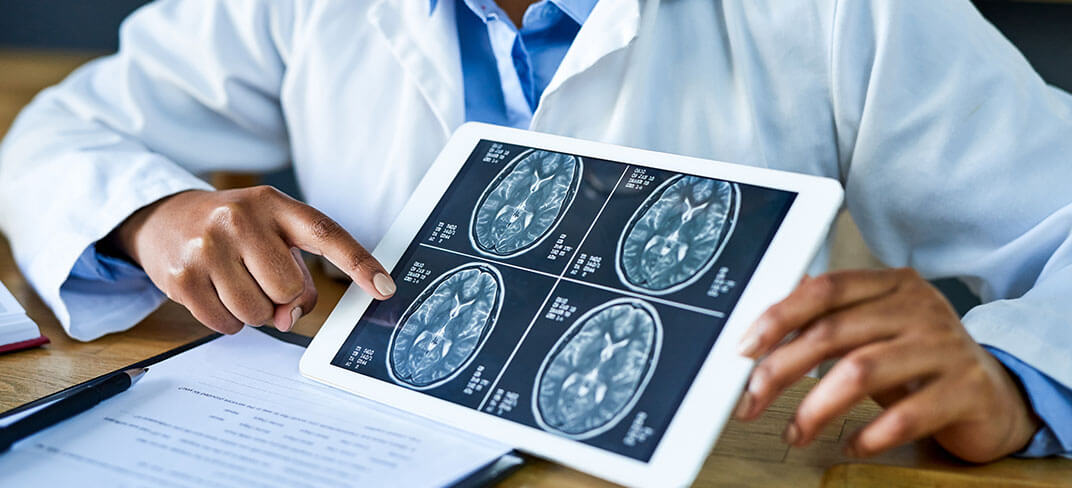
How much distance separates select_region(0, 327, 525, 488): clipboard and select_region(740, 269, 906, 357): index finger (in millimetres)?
137

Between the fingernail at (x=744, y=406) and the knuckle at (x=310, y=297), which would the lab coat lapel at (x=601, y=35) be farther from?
the fingernail at (x=744, y=406)

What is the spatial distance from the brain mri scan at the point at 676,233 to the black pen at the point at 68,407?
1.02ft

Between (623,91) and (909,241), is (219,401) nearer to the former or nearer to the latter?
(623,91)

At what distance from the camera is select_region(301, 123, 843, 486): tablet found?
47cm

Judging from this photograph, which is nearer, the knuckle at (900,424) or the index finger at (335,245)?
the knuckle at (900,424)

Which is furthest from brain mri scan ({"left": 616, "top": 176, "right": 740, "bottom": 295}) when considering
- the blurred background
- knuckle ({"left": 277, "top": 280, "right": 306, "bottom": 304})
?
the blurred background

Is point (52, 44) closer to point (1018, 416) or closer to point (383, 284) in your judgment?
point (383, 284)

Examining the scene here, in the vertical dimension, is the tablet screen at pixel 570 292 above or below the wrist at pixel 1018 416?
above

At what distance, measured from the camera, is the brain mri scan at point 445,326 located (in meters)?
0.54

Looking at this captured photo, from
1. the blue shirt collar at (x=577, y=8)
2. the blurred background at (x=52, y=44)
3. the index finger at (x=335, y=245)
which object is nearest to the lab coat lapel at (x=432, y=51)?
the blue shirt collar at (x=577, y=8)

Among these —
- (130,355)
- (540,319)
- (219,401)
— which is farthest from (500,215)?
(130,355)

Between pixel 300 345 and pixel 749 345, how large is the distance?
1.10 feet

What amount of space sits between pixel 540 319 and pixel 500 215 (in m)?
0.09

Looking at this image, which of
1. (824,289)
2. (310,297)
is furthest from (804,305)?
(310,297)
